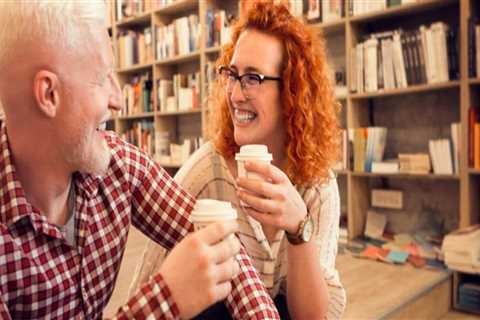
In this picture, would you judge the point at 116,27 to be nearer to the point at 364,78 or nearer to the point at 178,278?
the point at 364,78

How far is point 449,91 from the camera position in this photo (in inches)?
115

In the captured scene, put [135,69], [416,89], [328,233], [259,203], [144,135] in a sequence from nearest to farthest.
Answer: [259,203] < [328,233] < [416,89] < [144,135] < [135,69]

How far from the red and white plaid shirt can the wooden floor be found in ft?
3.33

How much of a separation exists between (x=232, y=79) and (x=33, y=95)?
98cm

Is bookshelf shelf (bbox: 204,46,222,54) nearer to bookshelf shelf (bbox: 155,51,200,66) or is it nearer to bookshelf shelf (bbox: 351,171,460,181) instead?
bookshelf shelf (bbox: 155,51,200,66)

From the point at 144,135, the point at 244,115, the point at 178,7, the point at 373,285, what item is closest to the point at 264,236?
the point at 244,115

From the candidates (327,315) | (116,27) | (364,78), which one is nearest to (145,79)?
(116,27)

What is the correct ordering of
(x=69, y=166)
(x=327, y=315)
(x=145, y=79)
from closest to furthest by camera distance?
(x=69, y=166)
(x=327, y=315)
(x=145, y=79)

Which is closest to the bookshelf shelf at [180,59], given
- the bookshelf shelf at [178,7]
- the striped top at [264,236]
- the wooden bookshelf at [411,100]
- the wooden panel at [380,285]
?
the wooden bookshelf at [411,100]

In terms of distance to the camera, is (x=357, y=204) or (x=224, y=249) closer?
(x=224, y=249)

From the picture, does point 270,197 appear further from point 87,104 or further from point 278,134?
point 278,134

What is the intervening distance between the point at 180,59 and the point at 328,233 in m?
3.23

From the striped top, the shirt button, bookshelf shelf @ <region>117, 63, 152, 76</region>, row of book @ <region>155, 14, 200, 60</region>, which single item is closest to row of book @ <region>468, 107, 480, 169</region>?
the striped top

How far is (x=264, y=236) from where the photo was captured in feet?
4.94
